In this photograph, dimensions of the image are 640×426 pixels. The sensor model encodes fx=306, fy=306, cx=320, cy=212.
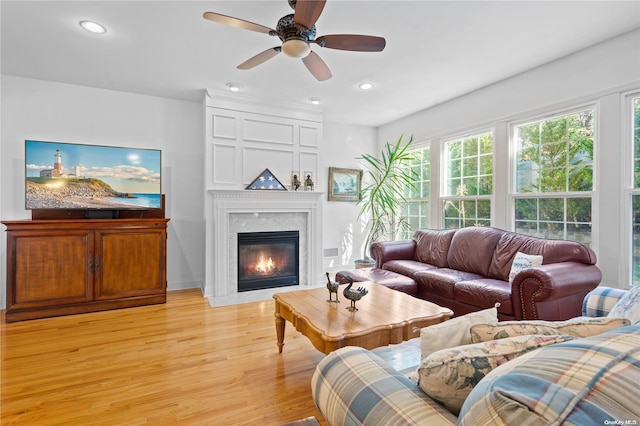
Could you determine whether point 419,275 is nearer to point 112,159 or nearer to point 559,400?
point 559,400

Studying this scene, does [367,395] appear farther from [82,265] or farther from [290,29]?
[82,265]

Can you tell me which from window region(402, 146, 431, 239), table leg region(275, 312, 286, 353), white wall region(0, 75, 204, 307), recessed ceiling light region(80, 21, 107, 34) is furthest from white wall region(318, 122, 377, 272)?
recessed ceiling light region(80, 21, 107, 34)

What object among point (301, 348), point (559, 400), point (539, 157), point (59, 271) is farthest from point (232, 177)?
point (559, 400)

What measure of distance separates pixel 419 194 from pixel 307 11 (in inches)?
151

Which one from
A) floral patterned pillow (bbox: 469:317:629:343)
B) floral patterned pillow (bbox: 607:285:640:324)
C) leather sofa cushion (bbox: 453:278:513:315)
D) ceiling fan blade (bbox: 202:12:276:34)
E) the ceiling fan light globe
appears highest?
ceiling fan blade (bbox: 202:12:276:34)

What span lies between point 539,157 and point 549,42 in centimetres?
119

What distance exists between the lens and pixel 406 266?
3.72m

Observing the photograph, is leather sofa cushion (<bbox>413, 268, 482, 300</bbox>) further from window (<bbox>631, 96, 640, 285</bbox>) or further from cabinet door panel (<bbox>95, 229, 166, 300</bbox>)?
cabinet door panel (<bbox>95, 229, 166, 300</bbox>)

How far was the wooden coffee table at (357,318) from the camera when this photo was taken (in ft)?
5.92

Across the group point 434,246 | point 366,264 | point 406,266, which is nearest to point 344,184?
point 366,264

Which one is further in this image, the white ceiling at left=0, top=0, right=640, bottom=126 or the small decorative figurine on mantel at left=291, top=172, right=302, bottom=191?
the small decorative figurine on mantel at left=291, top=172, right=302, bottom=191

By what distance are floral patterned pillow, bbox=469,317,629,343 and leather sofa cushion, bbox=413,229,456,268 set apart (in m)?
3.04

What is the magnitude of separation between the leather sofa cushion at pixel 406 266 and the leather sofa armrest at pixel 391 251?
87 millimetres

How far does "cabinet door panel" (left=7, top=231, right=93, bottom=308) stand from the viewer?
3.19 metres
